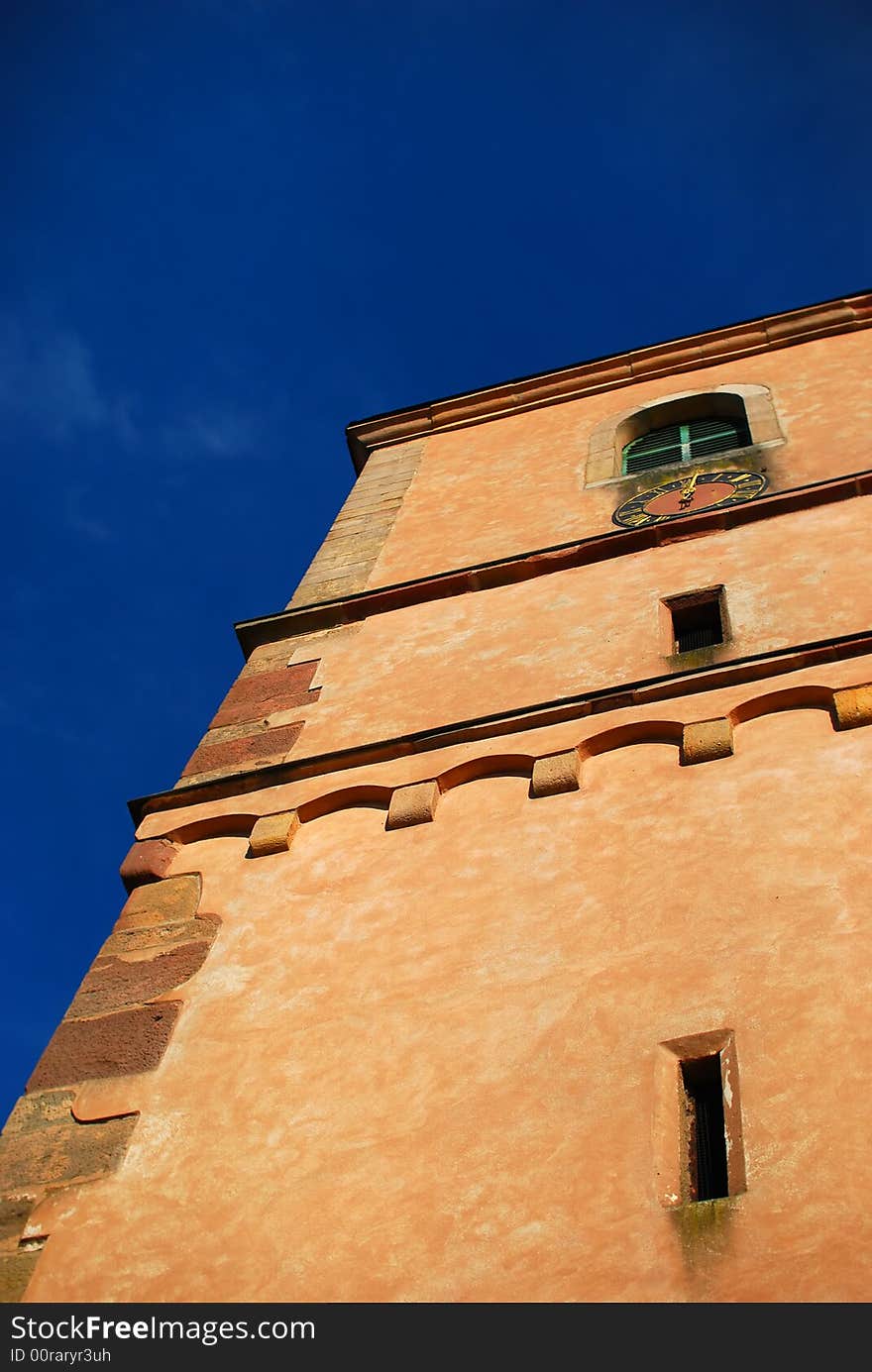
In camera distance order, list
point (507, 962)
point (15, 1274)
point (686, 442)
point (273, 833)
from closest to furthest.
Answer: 1. point (15, 1274)
2. point (507, 962)
3. point (273, 833)
4. point (686, 442)

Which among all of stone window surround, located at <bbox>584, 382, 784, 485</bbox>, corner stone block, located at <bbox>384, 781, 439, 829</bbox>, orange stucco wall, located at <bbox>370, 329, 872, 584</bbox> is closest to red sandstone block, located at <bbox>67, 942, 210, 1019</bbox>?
corner stone block, located at <bbox>384, 781, 439, 829</bbox>

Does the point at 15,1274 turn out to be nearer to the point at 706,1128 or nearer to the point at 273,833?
the point at 706,1128

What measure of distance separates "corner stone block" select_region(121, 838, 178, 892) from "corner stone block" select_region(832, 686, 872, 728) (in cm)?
273

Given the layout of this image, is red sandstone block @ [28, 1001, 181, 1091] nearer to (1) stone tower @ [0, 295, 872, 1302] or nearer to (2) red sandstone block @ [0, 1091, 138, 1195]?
(1) stone tower @ [0, 295, 872, 1302]

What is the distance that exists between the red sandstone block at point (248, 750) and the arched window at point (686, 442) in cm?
392

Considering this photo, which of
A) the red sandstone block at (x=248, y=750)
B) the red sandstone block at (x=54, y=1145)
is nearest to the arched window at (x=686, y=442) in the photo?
the red sandstone block at (x=248, y=750)

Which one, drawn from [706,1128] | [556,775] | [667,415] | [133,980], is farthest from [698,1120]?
[667,415]

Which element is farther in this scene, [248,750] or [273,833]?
[248,750]

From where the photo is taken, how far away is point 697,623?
8.11 m

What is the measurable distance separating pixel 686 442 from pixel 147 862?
6.03 meters

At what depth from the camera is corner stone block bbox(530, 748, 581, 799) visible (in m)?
6.57

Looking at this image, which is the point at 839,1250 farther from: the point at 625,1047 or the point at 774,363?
the point at 774,363

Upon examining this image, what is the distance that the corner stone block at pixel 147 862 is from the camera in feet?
22.6

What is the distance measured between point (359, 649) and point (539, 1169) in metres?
4.45
